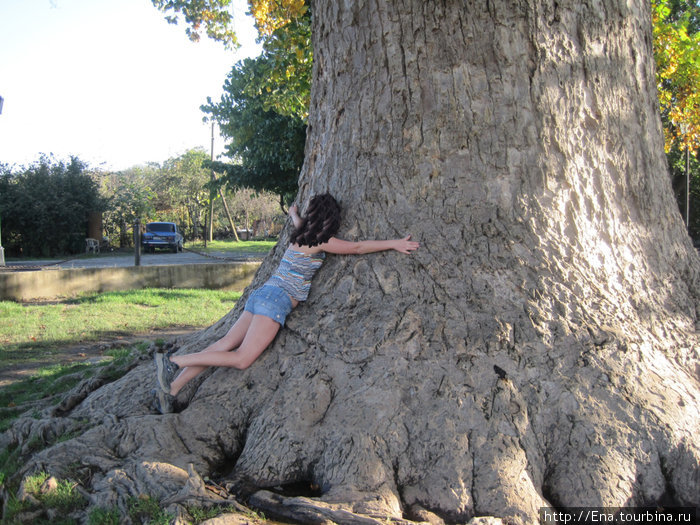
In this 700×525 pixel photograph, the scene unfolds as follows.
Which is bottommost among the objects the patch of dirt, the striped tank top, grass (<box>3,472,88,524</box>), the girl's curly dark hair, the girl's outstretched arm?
the patch of dirt

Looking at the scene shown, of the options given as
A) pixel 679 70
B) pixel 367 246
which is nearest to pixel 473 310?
pixel 367 246

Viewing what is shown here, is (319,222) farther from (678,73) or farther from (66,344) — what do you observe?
(678,73)

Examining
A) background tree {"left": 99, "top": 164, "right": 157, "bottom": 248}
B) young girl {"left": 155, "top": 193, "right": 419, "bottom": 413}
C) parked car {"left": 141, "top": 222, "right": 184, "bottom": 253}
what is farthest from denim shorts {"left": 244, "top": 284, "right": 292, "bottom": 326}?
background tree {"left": 99, "top": 164, "right": 157, "bottom": 248}

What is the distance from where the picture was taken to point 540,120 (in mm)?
3828

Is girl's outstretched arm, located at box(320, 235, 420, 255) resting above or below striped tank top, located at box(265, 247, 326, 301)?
above

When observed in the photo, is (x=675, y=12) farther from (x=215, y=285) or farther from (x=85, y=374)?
(x=85, y=374)

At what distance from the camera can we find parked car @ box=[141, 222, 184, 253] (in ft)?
95.1

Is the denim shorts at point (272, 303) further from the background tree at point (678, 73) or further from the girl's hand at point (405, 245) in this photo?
the background tree at point (678, 73)

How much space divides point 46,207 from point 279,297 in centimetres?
2519

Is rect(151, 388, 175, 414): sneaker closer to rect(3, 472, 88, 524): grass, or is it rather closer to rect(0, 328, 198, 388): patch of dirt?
rect(3, 472, 88, 524): grass

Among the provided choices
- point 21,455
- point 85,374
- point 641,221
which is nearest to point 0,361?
point 85,374

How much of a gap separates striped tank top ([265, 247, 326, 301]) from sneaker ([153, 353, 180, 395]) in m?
0.95

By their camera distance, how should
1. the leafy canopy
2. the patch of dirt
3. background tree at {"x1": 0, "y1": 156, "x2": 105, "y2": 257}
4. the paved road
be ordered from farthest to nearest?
background tree at {"x1": 0, "y1": 156, "x2": 105, "y2": 257}
the paved road
the leafy canopy
the patch of dirt

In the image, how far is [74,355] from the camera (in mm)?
7145
